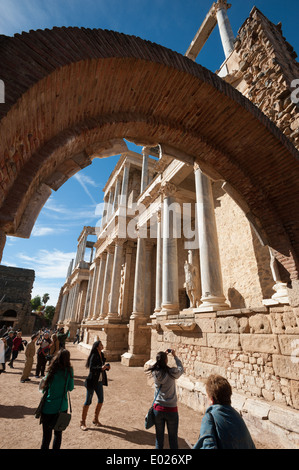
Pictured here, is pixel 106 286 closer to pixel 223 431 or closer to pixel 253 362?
pixel 253 362

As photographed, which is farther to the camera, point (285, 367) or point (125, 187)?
point (125, 187)

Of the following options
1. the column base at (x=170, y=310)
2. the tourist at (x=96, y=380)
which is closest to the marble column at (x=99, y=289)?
the column base at (x=170, y=310)

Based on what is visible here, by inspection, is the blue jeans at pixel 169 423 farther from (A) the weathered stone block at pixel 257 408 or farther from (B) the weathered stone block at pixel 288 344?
(B) the weathered stone block at pixel 288 344

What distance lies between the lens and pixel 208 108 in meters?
3.68

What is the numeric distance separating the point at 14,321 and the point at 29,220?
46638 millimetres

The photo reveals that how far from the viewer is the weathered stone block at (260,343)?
14.4 ft

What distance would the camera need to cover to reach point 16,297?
1752 inches

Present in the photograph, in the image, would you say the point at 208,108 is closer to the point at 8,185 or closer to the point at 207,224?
the point at 8,185

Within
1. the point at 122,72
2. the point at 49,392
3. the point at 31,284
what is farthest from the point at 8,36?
the point at 31,284

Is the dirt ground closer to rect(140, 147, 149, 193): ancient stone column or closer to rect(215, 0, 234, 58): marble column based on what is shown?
rect(140, 147, 149, 193): ancient stone column

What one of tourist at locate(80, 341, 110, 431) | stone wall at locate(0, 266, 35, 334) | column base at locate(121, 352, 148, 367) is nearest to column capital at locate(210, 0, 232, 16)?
tourist at locate(80, 341, 110, 431)

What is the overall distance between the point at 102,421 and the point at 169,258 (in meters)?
6.44

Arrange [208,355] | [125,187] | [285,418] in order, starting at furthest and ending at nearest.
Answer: [125,187] → [208,355] → [285,418]

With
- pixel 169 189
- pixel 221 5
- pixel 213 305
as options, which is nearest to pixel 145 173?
pixel 169 189
